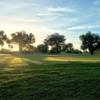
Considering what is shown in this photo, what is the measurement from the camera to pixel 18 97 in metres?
8.86

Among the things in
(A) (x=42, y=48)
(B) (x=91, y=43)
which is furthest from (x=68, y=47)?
(A) (x=42, y=48)

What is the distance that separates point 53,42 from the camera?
466ft

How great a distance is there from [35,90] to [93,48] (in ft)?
401

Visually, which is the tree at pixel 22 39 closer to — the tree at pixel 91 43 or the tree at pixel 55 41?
the tree at pixel 55 41

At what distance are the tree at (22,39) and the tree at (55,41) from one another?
39.9 feet

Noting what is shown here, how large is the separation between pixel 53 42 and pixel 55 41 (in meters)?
1.18

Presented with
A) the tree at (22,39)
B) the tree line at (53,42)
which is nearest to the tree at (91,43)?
the tree line at (53,42)

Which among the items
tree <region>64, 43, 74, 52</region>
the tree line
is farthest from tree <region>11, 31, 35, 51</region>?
tree <region>64, 43, 74, 52</region>

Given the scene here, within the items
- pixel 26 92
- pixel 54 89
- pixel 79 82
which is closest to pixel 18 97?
pixel 26 92

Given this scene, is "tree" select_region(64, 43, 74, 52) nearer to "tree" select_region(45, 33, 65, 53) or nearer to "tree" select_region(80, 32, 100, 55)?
"tree" select_region(45, 33, 65, 53)

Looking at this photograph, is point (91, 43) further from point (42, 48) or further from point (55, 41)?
point (42, 48)

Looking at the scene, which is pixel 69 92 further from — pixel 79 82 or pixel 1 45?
pixel 1 45

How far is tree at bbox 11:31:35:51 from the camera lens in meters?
147

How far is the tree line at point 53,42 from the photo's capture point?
13025 cm
